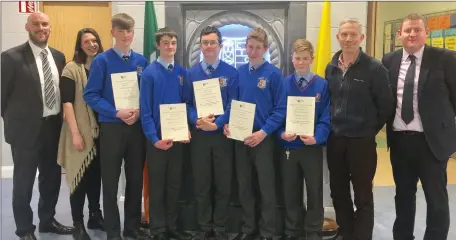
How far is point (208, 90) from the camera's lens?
2877mm

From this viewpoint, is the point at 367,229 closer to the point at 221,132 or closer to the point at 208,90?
the point at 221,132

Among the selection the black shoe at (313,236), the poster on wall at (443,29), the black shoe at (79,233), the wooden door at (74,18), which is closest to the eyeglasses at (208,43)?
the black shoe at (313,236)

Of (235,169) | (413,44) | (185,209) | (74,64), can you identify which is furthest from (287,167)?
(74,64)

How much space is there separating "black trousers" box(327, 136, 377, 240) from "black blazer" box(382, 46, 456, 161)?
368 millimetres

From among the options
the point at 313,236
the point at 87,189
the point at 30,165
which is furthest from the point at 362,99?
the point at 30,165

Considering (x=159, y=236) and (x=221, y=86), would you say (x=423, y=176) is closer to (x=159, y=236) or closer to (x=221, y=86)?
(x=221, y=86)

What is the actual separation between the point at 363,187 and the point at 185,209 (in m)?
1.38

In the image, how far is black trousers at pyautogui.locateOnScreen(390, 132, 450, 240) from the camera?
2.70m

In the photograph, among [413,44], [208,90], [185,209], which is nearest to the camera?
[413,44]

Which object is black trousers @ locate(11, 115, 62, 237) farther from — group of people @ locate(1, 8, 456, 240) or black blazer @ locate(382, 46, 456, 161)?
black blazer @ locate(382, 46, 456, 161)

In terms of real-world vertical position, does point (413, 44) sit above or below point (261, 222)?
above

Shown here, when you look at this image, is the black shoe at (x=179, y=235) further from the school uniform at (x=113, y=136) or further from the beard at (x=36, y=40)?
the beard at (x=36, y=40)

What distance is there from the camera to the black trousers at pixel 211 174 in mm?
2941

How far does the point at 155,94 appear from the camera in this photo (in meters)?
2.86
